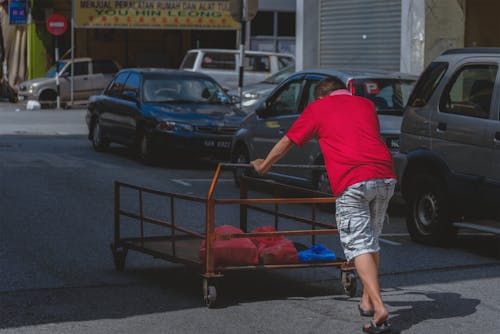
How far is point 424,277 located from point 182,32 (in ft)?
118

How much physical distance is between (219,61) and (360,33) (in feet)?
29.4

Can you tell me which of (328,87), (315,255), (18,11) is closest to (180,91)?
(315,255)

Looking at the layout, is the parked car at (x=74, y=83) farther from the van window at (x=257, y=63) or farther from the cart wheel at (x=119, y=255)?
the cart wheel at (x=119, y=255)

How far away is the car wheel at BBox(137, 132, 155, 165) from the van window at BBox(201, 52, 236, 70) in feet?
40.6

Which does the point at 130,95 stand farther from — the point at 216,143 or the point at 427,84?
the point at 427,84

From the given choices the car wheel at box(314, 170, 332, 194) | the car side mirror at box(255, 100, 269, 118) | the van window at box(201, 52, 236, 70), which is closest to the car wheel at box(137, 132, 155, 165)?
the car side mirror at box(255, 100, 269, 118)

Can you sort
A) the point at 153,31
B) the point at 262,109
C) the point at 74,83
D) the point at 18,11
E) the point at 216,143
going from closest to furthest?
the point at 262,109
the point at 216,143
the point at 74,83
the point at 18,11
the point at 153,31

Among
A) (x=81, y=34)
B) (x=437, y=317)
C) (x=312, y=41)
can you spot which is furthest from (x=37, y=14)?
(x=437, y=317)

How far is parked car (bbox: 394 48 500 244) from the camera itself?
10031 millimetres

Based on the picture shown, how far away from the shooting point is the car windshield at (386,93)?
1348 cm

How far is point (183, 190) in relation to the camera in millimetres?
15023

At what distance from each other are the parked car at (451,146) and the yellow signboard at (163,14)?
2797 cm

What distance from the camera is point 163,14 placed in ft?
127

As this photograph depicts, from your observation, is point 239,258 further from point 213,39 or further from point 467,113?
point 213,39
